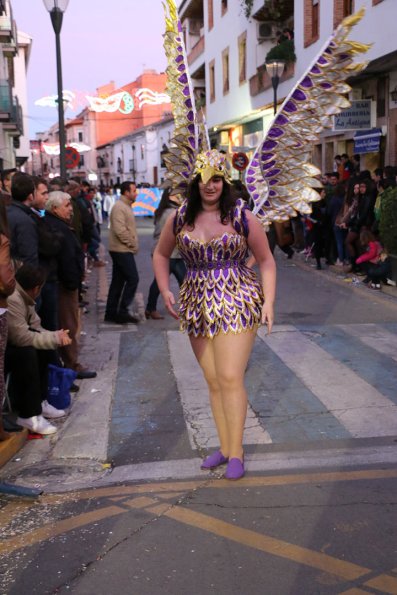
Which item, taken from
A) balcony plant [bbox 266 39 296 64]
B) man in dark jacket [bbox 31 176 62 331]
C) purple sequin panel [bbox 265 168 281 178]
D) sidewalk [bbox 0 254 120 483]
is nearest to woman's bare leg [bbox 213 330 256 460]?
sidewalk [bbox 0 254 120 483]

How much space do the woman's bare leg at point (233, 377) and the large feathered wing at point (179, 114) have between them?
1.24 m

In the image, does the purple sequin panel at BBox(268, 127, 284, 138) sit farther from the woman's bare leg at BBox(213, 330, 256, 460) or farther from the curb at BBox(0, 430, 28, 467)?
the curb at BBox(0, 430, 28, 467)

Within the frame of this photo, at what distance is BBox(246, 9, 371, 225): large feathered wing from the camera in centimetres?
498

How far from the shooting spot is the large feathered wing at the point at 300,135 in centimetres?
498

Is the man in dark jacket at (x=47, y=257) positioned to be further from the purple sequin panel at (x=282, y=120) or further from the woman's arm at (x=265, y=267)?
the woman's arm at (x=265, y=267)

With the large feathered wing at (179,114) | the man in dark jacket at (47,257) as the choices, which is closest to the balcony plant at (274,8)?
the man in dark jacket at (47,257)

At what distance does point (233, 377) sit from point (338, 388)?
7.39 ft

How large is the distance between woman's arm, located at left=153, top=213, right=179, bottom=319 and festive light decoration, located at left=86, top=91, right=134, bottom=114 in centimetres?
2221

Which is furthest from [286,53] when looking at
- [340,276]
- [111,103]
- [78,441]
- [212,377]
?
[212,377]

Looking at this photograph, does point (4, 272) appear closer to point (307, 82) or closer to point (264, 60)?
point (307, 82)

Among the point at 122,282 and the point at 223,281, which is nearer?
the point at 223,281

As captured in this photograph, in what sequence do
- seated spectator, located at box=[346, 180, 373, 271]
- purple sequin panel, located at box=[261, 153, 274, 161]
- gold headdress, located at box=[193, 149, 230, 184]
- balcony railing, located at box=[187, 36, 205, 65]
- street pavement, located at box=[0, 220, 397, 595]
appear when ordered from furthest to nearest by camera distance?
balcony railing, located at box=[187, 36, 205, 65] → seated spectator, located at box=[346, 180, 373, 271] → purple sequin panel, located at box=[261, 153, 274, 161] → gold headdress, located at box=[193, 149, 230, 184] → street pavement, located at box=[0, 220, 397, 595]

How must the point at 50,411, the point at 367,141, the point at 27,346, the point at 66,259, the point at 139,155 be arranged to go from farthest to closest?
1. the point at 139,155
2. the point at 367,141
3. the point at 66,259
4. the point at 50,411
5. the point at 27,346

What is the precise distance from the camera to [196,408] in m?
6.07
